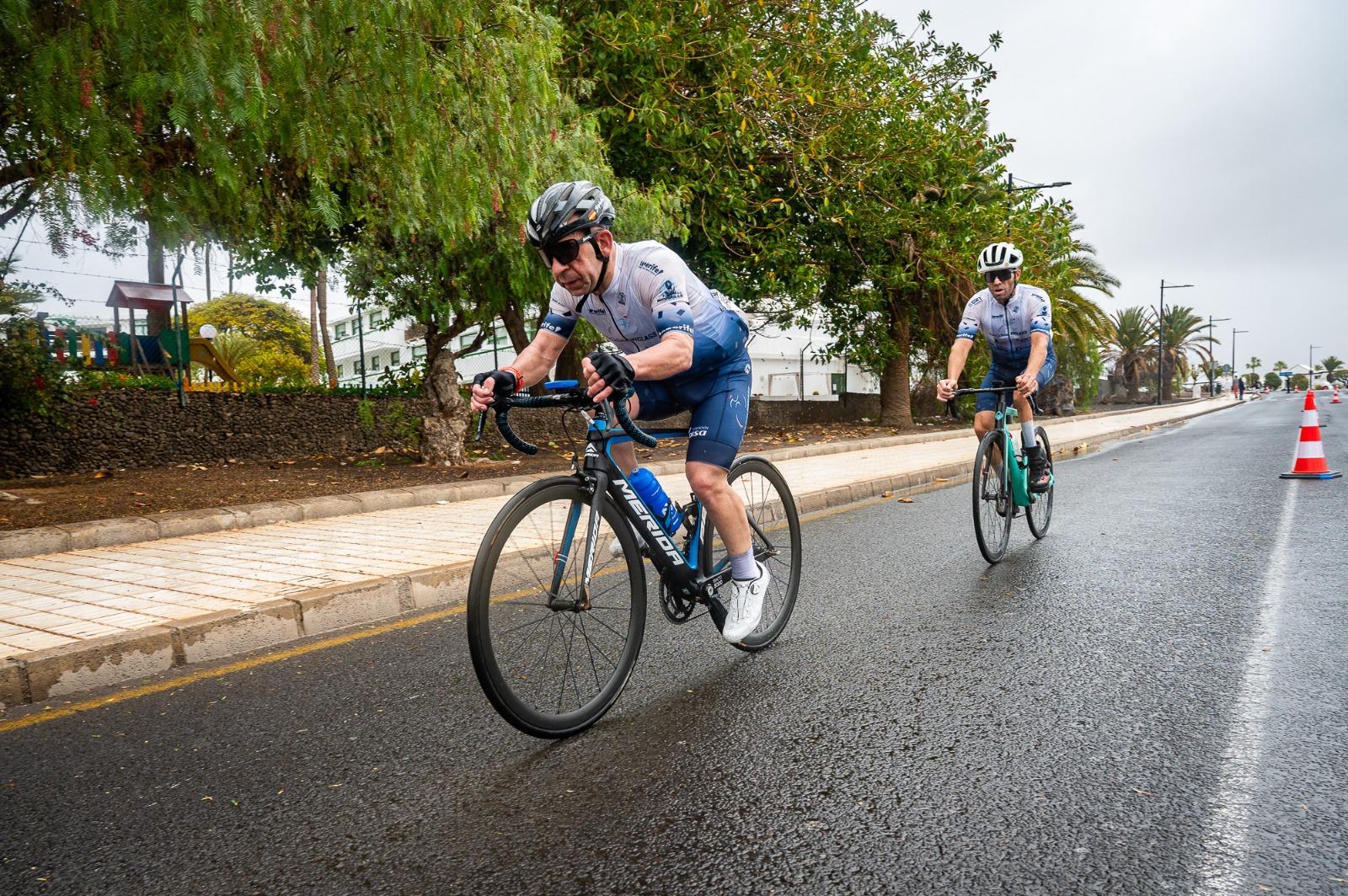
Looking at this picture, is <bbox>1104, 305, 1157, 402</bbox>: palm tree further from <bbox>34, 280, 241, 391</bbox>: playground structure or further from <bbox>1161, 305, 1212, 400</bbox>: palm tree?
<bbox>34, 280, 241, 391</bbox>: playground structure

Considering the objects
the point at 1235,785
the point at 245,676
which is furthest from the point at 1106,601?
the point at 245,676

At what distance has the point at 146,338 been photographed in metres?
12.8

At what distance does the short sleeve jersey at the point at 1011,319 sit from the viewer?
6.71m

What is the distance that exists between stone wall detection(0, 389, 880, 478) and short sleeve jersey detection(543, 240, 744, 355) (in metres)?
6.16

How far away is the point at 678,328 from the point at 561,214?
22.8 inches

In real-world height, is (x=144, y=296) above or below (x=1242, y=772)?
above

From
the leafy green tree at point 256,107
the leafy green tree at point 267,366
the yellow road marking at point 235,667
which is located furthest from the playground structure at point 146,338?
the leafy green tree at point 267,366

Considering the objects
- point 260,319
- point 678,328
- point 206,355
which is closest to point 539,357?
point 678,328

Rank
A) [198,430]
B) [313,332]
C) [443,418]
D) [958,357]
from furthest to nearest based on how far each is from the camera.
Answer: [313,332], [198,430], [443,418], [958,357]

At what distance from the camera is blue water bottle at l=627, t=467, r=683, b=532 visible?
12.3 feet

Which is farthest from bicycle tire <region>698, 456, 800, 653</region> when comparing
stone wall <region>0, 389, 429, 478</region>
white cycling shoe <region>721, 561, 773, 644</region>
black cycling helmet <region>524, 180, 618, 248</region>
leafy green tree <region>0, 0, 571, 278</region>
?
stone wall <region>0, 389, 429, 478</region>

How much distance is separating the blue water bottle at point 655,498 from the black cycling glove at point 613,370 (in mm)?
692

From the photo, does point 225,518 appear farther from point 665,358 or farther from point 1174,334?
point 1174,334

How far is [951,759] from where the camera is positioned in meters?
3.11
